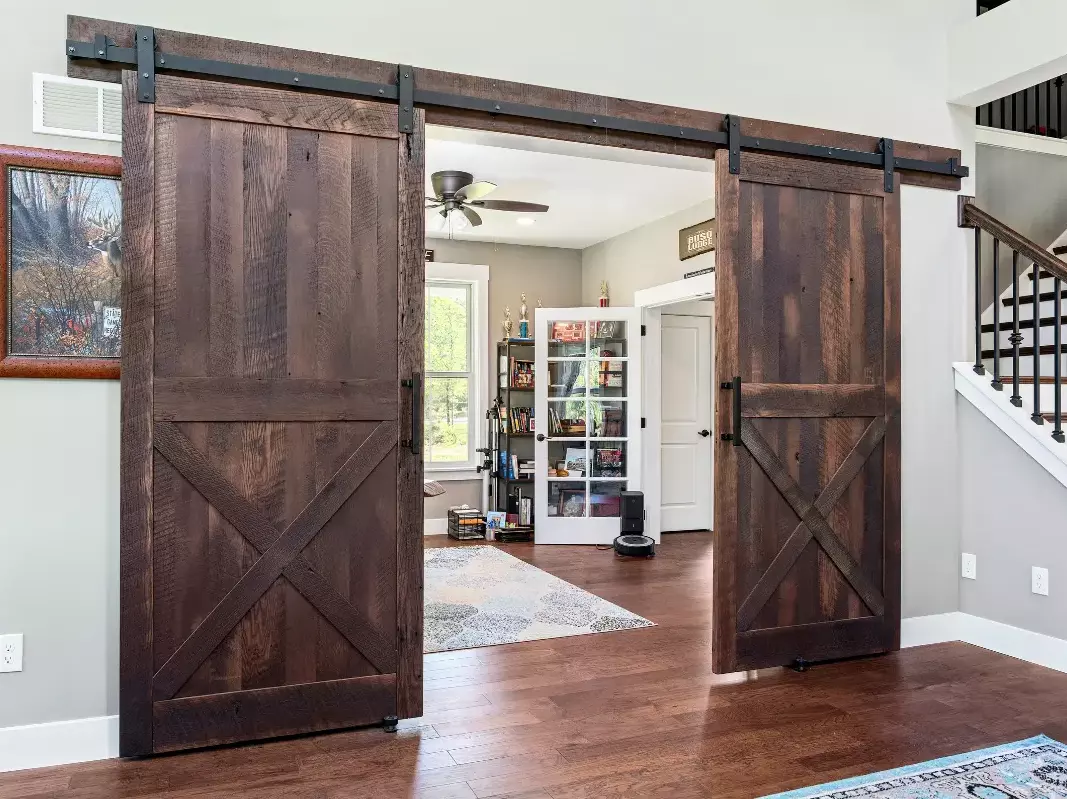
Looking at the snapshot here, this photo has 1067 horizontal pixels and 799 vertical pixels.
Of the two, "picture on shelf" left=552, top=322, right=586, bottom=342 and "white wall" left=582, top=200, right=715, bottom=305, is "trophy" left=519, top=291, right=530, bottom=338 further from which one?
"white wall" left=582, top=200, right=715, bottom=305

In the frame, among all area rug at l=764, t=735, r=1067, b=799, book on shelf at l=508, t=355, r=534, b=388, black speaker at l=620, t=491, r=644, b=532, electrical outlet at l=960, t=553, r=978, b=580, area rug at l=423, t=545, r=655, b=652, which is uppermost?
book on shelf at l=508, t=355, r=534, b=388

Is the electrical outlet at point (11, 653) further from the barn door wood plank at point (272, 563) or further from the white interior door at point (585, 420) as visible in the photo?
the white interior door at point (585, 420)

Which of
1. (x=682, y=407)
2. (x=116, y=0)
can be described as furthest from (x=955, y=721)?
(x=682, y=407)

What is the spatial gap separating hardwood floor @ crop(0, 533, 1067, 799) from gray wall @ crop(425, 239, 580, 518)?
3.92m

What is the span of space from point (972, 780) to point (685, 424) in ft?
17.7

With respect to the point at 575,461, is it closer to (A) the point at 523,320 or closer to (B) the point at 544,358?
(B) the point at 544,358

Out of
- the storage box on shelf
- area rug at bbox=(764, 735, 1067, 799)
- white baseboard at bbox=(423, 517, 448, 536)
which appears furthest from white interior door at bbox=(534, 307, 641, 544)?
area rug at bbox=(764, 735, 1067, 799)

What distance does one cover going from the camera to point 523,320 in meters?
8.08

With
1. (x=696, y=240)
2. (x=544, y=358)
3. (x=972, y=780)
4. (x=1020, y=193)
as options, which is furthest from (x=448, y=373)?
(x=972, y=780)

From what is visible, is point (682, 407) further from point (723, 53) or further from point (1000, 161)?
point (723, 53)

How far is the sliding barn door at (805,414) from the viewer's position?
139 inches

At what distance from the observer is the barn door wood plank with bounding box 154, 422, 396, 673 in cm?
273

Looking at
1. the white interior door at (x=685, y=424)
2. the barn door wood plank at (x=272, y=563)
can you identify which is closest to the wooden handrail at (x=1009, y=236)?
the barn door wood plank at (x=272, y=563)

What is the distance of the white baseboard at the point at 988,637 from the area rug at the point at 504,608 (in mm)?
1318
